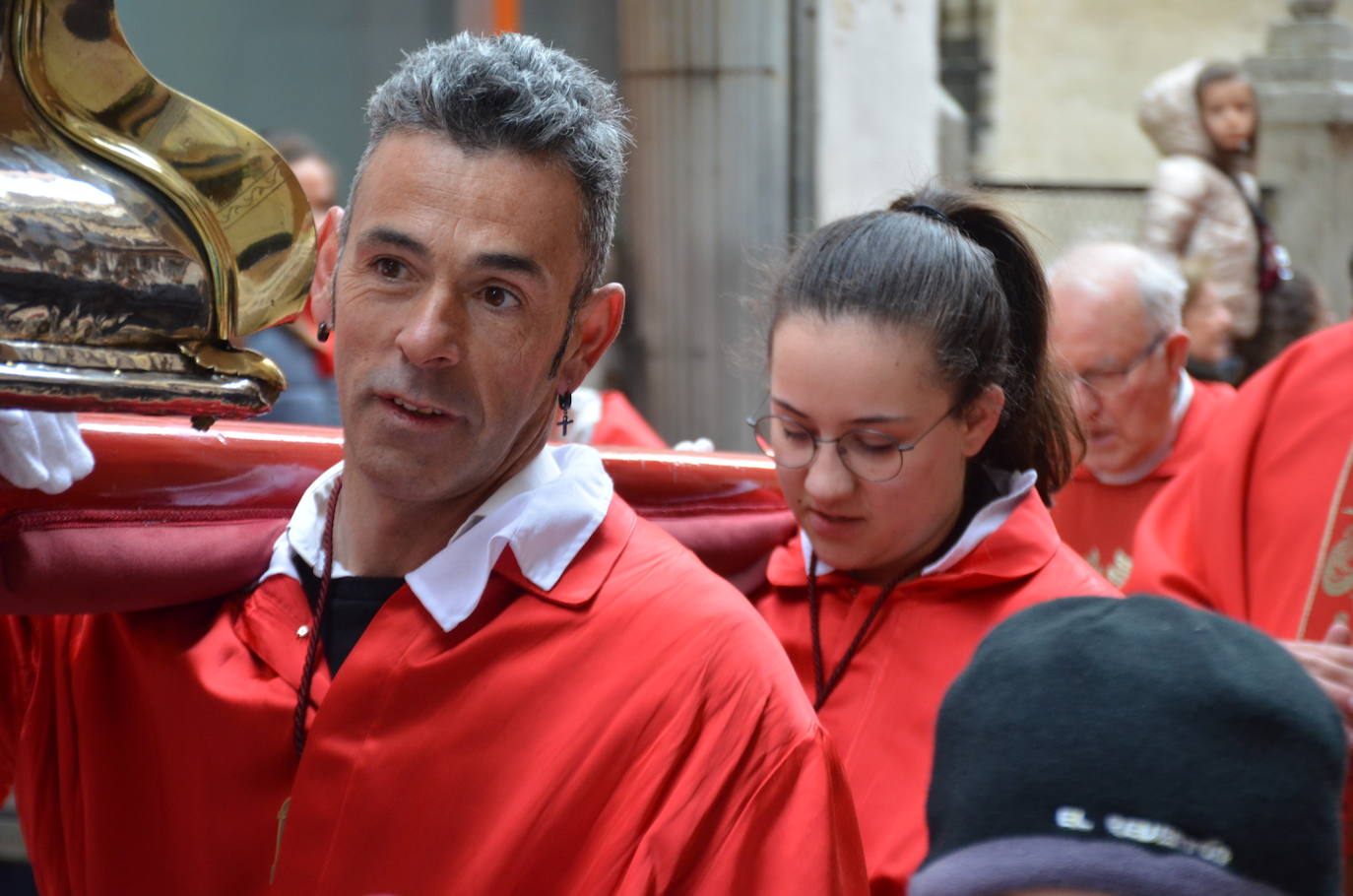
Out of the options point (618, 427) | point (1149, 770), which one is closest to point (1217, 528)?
point (618, 427)

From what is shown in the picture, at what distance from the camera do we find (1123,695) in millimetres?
1192

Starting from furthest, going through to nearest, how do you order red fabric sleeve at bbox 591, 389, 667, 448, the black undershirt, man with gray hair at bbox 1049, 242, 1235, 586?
1. red fabric sleeve at bbox 591, 389, 667, 448
2. man with gray hair at bbox 1049, 242, 1235, 586
3. the black undershirt

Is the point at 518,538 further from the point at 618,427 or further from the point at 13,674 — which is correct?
the point at 618,427

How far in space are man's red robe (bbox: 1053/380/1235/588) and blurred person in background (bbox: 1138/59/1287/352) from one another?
2167 millimetres

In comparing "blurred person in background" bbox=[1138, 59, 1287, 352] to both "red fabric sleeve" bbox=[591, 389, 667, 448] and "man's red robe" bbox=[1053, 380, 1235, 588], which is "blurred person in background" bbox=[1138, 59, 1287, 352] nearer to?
"man's red robe" bbox=[1053, 380, 1235, 588]

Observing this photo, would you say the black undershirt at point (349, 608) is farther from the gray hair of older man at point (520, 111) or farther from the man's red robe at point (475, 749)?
the gray hair of older man at point (520, 111)

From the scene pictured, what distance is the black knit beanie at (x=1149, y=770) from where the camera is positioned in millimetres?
1146

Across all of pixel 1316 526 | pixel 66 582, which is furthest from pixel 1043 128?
pixel 66 582

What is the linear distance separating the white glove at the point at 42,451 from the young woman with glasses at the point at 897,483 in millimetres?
942

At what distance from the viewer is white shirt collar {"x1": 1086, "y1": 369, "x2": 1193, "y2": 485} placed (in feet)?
11.7

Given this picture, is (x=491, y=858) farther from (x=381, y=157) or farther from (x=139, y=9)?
(x=139, y=9)

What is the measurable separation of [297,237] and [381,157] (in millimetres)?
350

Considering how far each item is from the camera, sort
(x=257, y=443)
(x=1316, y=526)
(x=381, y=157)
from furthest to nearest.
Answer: (x=1316, y=526), (x=257, y=443), (x=381, y=157)

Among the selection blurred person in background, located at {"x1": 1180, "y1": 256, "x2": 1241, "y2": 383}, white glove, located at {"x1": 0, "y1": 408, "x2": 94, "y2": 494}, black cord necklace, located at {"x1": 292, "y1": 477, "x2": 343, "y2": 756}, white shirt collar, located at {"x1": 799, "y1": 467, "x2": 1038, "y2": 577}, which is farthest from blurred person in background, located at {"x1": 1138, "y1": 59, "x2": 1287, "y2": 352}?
white glove, located at {"x1": 0, "y1": 408, "x2": 94, "y2": 494}
